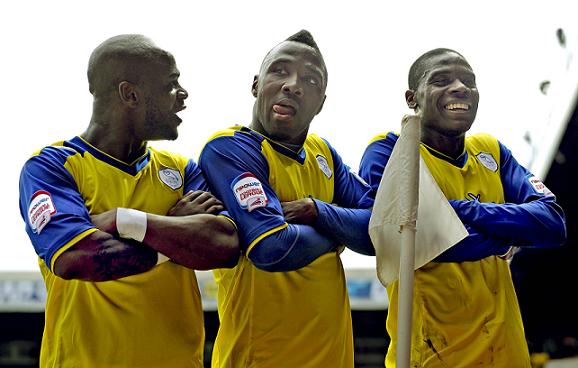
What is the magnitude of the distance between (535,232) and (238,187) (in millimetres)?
1346

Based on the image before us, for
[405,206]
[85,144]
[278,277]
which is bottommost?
[278,277]

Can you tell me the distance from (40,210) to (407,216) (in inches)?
55.0

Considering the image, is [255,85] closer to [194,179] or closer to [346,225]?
[194,179]

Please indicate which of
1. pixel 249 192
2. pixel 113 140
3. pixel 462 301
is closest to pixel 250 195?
pixel 249 192

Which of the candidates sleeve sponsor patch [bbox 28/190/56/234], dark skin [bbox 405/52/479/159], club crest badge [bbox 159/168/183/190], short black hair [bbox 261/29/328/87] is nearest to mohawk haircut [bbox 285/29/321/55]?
short black hair [bbox 261/29/328/87]

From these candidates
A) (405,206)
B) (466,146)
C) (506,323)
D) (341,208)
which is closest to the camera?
(405,206)

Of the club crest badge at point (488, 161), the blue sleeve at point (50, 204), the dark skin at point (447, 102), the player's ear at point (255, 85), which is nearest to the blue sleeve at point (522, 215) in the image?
the club crest badge at point (488, 161)

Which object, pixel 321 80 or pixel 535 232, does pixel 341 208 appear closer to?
pixel 321 80

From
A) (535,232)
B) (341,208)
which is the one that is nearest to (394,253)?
(341,208)

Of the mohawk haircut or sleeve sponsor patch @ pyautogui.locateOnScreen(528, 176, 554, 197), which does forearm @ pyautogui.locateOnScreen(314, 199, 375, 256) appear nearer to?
the mohawk haircut

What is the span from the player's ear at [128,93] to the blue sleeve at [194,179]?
353 mm

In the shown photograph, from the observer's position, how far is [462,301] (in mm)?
4824

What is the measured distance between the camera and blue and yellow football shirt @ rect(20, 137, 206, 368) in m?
4.14

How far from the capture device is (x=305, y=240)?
437 centimetres
